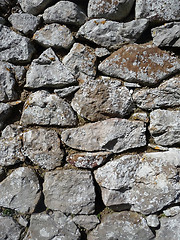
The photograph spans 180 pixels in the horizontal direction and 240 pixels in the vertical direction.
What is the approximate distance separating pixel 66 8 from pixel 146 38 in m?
0.58

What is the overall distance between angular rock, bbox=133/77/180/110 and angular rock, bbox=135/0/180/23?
0.40m

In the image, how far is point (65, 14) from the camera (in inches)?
60.4

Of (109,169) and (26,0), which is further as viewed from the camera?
(26,0)

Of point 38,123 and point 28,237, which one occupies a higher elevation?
point 38,123

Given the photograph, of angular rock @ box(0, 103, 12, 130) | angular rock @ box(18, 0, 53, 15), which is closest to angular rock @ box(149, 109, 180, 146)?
angular rock @ box(0, 103, 12, 130)

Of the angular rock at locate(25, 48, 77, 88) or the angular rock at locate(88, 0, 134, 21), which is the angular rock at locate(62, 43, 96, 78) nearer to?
the angular rock at locate(25, 48, 77, 88)

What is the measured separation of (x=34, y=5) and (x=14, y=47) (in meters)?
0.33

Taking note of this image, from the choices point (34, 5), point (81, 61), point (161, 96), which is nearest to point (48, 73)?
point (81, 61)

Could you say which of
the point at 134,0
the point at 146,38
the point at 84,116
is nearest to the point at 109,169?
the point at 84,116

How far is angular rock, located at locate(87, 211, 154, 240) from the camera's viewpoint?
139 cm

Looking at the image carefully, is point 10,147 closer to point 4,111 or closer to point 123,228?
point 4,111

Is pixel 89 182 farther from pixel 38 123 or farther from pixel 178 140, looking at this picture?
pixel 178 140

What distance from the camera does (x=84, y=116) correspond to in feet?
4.94

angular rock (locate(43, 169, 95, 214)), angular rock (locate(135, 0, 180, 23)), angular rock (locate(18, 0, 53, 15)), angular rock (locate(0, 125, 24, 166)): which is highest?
angular rock (locate(18, 0, 53, 15))
